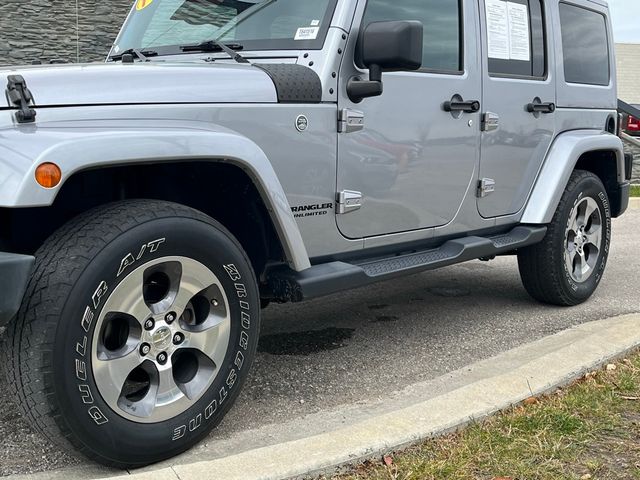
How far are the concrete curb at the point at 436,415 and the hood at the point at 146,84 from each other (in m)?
1.25

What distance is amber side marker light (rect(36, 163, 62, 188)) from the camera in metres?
2.26

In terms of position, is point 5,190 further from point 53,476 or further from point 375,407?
point 375,407

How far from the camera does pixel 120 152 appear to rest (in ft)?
7.98

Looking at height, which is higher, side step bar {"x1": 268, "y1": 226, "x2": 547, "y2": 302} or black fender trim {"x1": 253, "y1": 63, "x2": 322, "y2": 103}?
black fender trim {"x1": 253, "y1": 63, "x2": 322, "y2": 103}

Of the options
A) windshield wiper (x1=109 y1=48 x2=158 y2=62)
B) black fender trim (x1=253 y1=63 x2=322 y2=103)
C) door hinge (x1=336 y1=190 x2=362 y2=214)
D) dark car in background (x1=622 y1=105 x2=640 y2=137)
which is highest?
windshield wiper (x1=109 y1=48 x2=158 y2=62)

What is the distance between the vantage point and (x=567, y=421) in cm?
303

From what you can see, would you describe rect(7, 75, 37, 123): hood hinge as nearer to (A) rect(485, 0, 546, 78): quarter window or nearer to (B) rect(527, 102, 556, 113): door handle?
(A) rect(485, 0, 546, 78): quarter window

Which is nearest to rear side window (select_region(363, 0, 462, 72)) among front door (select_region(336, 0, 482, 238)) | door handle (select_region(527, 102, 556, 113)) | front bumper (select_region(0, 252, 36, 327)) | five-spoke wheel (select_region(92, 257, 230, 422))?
front door (select_region(336, 0, 482, 238))

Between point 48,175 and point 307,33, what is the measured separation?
1464mm

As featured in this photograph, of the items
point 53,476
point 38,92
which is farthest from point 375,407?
point 38,92

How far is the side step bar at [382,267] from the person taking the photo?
10.4ft

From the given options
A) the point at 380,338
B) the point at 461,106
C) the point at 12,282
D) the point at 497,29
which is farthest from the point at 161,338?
the point at 497,29

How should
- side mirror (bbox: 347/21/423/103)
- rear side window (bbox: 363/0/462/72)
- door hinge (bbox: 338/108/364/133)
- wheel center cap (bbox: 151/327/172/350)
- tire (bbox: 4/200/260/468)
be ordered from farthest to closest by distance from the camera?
rear side window (bbox: 363/0/462/72)
door hinge (bbox: 338/108/364/133)
side mirror (bbox: 347/21/423/103)
wheel center cap (bbox: 151/327/172/350)
tire (bbox: 4/200/260/468)

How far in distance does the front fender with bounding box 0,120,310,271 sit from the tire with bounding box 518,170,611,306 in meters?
2.33
